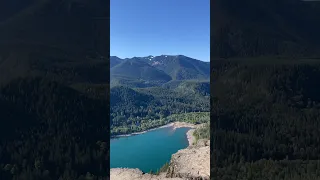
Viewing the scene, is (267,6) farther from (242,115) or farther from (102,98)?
(102,98)

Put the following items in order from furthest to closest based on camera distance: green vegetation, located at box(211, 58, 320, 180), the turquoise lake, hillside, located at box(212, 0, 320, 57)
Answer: the turquoise lake → hillside, located at box(212, 0, 320, 57) → green vegetation, located at box(211, 58, 320, 180)

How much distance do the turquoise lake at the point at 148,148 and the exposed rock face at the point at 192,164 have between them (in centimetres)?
499

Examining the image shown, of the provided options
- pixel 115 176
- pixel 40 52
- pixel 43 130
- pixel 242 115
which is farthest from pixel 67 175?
pixel 115 176

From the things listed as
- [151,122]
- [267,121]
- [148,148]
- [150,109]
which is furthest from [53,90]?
[150,109]

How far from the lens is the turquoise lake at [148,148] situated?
2516 inches

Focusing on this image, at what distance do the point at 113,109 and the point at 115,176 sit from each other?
252 feet

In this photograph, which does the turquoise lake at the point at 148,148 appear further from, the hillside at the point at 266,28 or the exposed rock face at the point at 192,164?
the hillside at the point at 266,28

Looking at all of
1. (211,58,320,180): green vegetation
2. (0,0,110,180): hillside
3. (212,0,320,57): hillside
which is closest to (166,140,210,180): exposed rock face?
(211,58,320,180): green vegetation

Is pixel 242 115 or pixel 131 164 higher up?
pixel 242 115

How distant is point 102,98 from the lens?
24125 mm

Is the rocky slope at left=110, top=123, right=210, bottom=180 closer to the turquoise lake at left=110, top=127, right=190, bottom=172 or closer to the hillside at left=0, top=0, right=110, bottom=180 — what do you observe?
the turquoise lake at left=110, top=127, right=190, bottom=172

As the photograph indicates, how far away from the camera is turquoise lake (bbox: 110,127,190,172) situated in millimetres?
63906

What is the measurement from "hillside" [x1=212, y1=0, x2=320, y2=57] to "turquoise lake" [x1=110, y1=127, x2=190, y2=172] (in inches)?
1347

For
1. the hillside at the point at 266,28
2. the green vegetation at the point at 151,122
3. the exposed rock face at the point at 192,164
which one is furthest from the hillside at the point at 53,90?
the green vegetation at the point at 151,122
